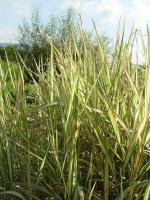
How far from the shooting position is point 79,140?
171 centimetres

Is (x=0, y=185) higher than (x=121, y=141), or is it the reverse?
(x=121, y=141)

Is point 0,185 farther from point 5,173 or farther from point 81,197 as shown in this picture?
point 81,197

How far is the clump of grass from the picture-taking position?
1580 millimetres

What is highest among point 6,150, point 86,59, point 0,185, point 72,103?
point 86,59

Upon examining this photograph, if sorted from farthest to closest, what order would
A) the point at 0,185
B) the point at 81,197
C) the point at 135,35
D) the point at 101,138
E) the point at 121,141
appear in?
1. the point at 135,35
2. the point at 0,185
3. the point at 121,141
4. the point at 101,138
5. the point at 81,197

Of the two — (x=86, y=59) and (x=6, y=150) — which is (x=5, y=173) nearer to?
(x=6, y=150)

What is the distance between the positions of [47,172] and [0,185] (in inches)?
9.5

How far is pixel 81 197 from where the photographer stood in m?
1.49

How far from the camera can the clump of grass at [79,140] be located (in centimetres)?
158

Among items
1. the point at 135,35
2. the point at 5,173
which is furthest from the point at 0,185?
the point at 135,35

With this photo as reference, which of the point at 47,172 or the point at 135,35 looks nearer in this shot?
the point at 47,172

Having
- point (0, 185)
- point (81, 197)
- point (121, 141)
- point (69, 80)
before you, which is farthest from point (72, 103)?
point (0, 185)

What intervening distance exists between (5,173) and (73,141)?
1.34ft

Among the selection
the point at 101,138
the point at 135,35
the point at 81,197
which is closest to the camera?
the point at 81,197
